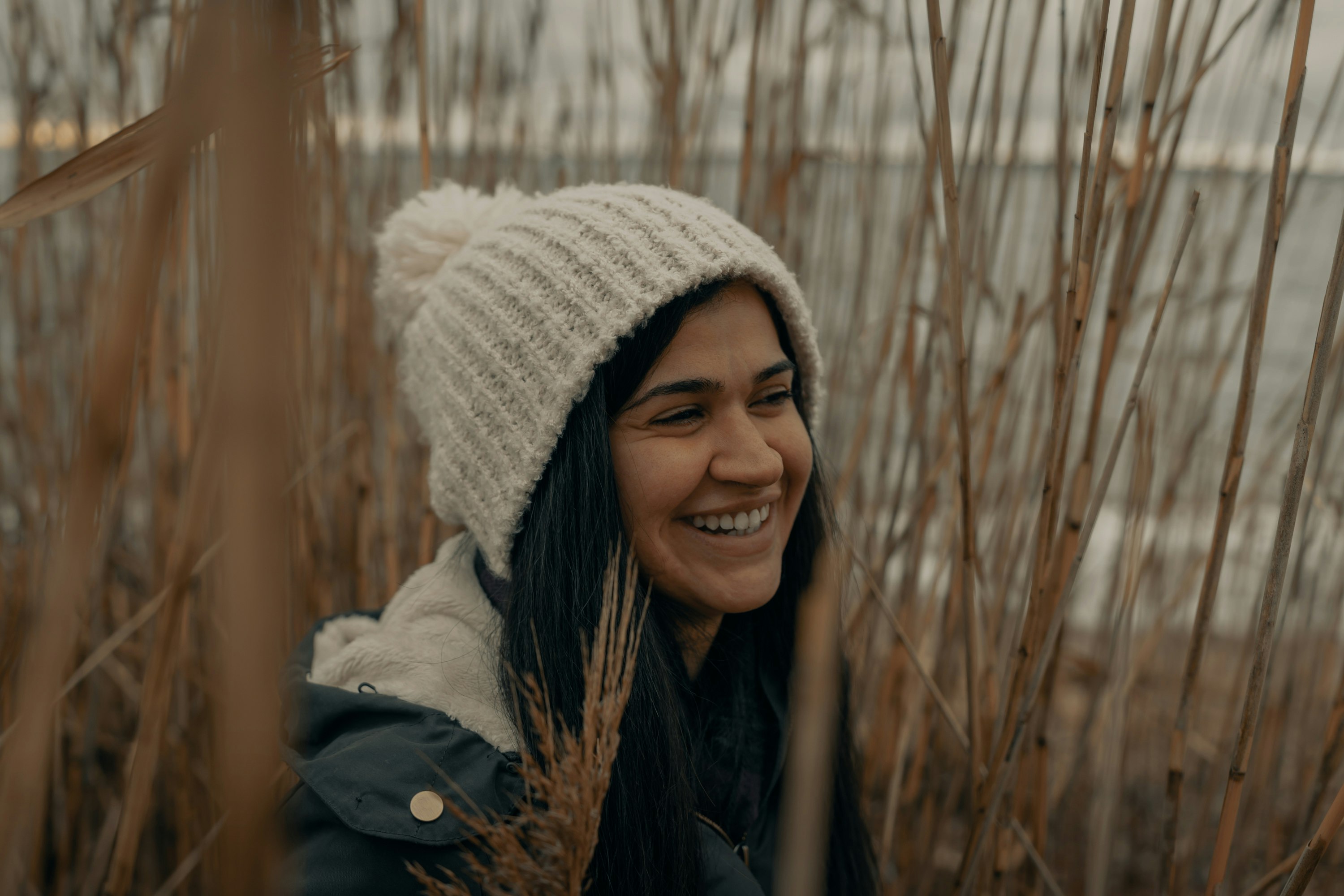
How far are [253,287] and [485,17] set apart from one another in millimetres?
1503

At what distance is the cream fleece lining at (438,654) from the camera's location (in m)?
0.86

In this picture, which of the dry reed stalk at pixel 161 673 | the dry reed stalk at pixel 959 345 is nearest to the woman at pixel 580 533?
the dry reed stalk at pixel 161 673

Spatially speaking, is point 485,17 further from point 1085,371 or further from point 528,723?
point 1085,371

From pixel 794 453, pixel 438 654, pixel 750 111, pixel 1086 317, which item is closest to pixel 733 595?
pixel 794 453

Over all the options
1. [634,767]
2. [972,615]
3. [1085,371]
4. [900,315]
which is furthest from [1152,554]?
[1085,371]

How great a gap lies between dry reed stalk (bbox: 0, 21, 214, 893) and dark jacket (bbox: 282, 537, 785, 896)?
386mm

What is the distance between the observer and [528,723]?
0.82 meters

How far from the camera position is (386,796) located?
0.75 m

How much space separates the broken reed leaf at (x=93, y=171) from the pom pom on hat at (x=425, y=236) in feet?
2.58

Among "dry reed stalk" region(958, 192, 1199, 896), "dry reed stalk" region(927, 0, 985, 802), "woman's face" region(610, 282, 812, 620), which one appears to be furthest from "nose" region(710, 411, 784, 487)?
"dry reed stalk" region(958, 192, 1199, 896)

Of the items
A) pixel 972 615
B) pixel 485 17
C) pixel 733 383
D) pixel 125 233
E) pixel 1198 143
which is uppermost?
pixel 485 17

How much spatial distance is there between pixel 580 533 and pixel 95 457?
654 millimetres

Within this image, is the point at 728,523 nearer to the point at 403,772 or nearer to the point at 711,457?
the point at 711,457

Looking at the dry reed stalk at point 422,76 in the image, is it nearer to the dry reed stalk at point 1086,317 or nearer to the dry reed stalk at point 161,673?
the dry reed stalk at point 161,673
